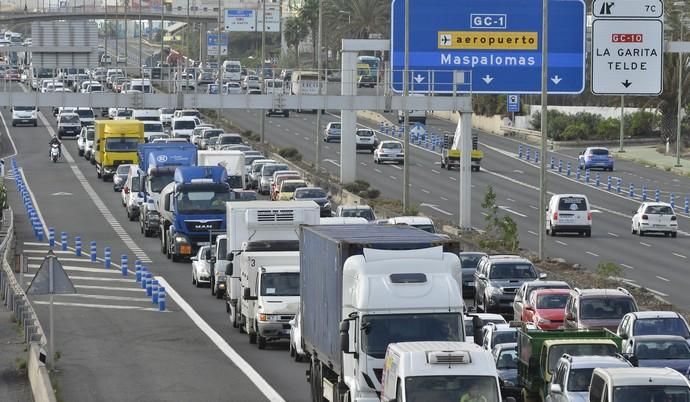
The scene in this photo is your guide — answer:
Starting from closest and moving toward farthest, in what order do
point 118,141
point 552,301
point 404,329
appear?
point 404,329
point 552,301
point 118,141

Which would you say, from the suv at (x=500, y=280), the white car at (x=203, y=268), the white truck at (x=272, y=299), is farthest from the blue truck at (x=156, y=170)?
the white truck at (x=272, y=299)

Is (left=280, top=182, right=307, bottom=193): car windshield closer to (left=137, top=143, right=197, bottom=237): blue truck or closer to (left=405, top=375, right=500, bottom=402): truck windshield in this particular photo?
(left=137, top=143, right=197, bottom=237): blue truck

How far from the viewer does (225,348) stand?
118 feet

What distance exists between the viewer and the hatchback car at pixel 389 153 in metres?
92.9

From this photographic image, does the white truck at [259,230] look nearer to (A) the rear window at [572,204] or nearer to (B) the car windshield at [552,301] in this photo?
(B) the car windshield at [552,301]

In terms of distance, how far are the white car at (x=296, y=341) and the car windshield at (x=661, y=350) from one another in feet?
20.2

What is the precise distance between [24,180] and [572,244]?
3150 centimetres

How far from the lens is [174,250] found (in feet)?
176

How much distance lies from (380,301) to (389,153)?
69.7m

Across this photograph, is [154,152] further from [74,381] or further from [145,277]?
[74,381]

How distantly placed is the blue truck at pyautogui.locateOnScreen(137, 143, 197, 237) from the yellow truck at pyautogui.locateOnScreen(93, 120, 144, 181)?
14.8 meters

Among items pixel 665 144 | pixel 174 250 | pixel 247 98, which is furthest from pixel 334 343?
pixel 665 144

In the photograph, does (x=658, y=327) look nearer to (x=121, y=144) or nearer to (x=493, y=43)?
(x=493, y=43)

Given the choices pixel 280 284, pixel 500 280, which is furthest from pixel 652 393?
pixel 500 280
